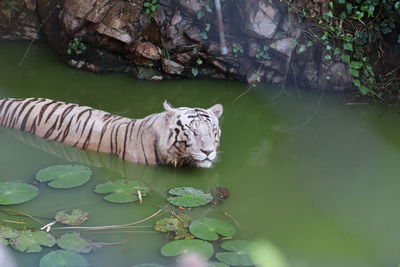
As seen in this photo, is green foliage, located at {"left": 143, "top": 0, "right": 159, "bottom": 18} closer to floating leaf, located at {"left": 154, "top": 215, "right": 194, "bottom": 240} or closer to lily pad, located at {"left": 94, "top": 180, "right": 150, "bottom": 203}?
lily pad, located at {"left": 94, "top": 180, "right": 150, "bottom": 203}

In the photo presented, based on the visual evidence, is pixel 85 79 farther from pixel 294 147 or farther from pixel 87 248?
pixel 87 248

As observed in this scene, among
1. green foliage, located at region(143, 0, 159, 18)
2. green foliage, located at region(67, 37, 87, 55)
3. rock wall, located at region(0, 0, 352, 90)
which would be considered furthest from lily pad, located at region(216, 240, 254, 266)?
green foliage, located at region(67, 37, 87, 55)

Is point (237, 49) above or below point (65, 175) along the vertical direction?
above

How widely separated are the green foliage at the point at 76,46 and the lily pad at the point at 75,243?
8.45ft

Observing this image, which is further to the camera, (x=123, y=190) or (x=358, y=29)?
(x=358, y=29)

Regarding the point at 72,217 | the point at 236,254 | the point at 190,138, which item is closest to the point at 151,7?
the point at 190,138

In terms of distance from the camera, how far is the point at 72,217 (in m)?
3.11

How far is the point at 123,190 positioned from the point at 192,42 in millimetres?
2032

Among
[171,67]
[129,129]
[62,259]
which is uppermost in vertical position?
[171,67]

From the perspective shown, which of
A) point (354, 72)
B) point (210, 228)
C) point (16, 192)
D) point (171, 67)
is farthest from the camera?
point (171, 67)

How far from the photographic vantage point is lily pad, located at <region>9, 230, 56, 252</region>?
281cm

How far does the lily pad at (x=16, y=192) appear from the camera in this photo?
3.20 metres

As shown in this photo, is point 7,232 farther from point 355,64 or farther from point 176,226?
point 355,64

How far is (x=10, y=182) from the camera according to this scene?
3.37 m
